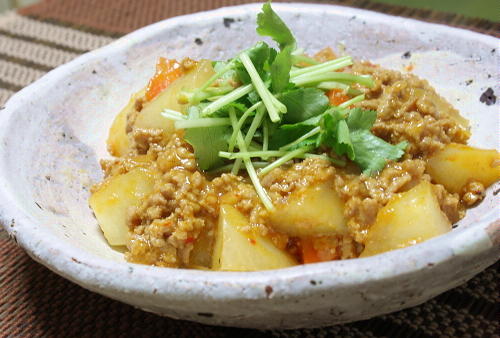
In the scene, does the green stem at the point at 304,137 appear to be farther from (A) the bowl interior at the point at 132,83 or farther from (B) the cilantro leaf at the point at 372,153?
(A) the bowl interior at the point at 132,83

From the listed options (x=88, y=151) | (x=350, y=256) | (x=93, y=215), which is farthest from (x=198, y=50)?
(x=350, y=256)

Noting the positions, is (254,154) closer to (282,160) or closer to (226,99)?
(282,160)

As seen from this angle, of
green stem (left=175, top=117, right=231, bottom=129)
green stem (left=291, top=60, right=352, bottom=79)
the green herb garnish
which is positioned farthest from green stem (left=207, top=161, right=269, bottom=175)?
green stem (left=291, top=60, right=352, bottom=79)

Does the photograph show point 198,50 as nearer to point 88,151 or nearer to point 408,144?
point 88,151

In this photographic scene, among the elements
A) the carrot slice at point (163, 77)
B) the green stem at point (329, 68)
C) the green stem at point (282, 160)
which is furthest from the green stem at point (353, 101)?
the carrot slice at point (163, 77)

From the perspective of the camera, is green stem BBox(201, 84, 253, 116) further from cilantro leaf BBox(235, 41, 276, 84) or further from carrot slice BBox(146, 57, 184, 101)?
carrot slice BBox(146, 57, 184, 101)

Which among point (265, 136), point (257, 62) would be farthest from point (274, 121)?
point (257, 62)
